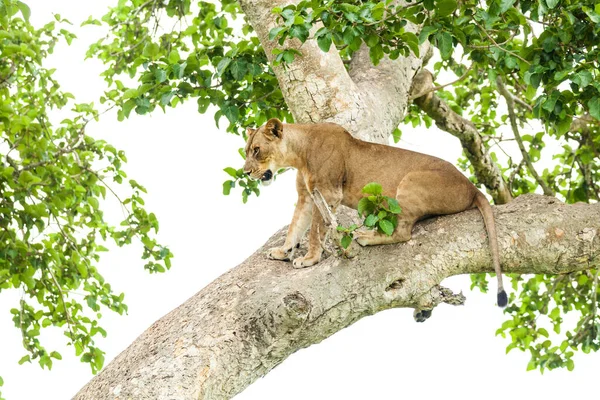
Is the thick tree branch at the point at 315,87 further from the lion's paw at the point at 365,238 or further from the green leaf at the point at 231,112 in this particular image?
the lion's paw at the point at 365,238

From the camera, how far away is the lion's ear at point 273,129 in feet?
19.2

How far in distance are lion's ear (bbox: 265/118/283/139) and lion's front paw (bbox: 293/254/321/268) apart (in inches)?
38.1

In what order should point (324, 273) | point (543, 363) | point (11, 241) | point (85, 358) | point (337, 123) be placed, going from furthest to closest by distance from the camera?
point (543, 363)
point (85, 358)
point (11, 241)
point (337, 123)
point (324, 273)

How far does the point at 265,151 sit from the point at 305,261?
0.97m

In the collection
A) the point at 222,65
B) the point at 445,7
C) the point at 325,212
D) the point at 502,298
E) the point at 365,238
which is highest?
the point at 222,65

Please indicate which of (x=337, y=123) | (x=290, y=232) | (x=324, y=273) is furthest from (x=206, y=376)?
(x=337, y=123)

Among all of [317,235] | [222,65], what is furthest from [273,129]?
[317,235]

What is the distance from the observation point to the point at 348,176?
578 cm

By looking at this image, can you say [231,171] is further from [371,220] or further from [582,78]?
[582,78]

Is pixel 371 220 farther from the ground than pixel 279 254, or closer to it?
closer to it

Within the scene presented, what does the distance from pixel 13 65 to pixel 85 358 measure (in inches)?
109

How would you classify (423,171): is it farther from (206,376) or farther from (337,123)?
(206,376)

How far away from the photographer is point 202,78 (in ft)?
21.3

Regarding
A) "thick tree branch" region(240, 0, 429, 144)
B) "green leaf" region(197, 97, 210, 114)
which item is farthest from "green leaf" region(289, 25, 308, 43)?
"green leaf" region(197, 97, 210, 114)
